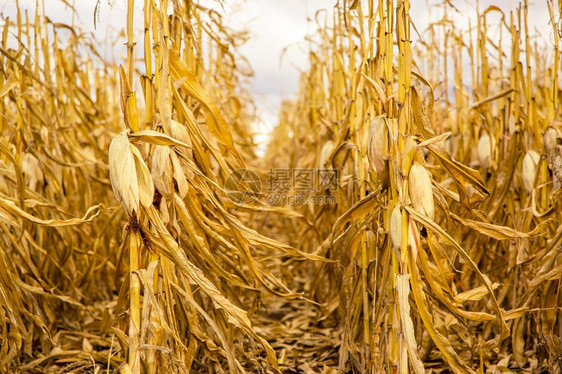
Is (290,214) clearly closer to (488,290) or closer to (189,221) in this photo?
(189,221)

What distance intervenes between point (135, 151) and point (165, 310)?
0.88ft

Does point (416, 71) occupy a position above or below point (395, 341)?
above

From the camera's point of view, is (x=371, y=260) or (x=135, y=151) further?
(x=371, y=260)

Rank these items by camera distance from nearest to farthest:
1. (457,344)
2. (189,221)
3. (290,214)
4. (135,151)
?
1. (135,151)
2. (189,221)
3. (290,214)
4. (457,344)

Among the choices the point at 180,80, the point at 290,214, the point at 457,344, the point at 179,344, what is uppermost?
the point at 180,80

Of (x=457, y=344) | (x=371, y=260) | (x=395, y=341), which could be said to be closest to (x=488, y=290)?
(x=395, y=341)

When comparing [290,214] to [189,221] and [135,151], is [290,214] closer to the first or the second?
[189,221]

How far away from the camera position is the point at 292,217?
1.34 m

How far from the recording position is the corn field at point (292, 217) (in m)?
0.79

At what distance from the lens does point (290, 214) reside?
1.08 metres

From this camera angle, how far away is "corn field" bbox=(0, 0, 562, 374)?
31.1 inches

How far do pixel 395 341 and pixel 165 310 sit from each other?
37 centimetres

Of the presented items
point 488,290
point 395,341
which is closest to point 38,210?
point 395,341

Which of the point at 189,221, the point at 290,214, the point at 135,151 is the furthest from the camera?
the point at 290,214
